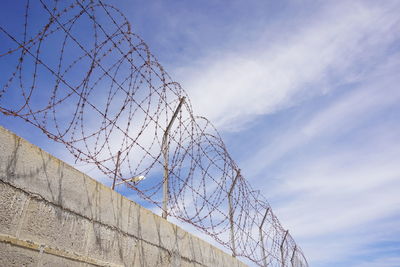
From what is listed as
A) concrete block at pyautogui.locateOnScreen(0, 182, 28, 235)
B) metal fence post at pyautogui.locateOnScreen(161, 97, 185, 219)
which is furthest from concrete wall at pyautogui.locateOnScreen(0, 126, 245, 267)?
metal fence post at pyautogui.locateOnScreen(161, 97, 185, 219)

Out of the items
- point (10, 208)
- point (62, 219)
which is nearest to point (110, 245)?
point (62, 219)

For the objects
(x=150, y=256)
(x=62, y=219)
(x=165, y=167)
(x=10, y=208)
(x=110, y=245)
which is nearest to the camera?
(x=10, y=208)

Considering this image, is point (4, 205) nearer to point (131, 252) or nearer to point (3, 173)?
point (3, 173)

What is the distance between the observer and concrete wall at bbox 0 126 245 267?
221 centimetres

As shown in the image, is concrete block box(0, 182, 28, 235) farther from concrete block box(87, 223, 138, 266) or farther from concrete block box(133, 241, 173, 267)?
concrete block box(133, 241, 173, 267)

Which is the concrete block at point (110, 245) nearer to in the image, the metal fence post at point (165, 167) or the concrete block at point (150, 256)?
the concrete block at point (150, 256)

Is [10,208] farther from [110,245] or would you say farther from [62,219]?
[110,245]

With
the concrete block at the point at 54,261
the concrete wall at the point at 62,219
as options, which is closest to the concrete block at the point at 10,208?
the concrete wall at the point at 62,219

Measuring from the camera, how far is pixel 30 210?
233 cm

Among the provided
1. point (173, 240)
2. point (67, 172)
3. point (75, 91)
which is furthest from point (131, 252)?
point (75, 91)

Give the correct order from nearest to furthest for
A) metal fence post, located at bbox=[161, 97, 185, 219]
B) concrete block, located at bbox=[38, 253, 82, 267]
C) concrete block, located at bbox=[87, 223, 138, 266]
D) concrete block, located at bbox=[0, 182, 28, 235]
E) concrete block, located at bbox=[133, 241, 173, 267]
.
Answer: concrete block, located at bbox=[0, 182, 28, 235] < concrete block, located at bbox=[38, 253, 82, 267] < concrete block, located at bbox=[87, 223, 138, 266] < concrete block, located at bbox=[133, 241, 173, 267] < metal fence post, located at bbox=[161, 97, 185, 219]

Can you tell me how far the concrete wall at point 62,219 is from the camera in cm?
221

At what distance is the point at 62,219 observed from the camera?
100 inches

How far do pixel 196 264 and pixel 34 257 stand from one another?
7.58ft
